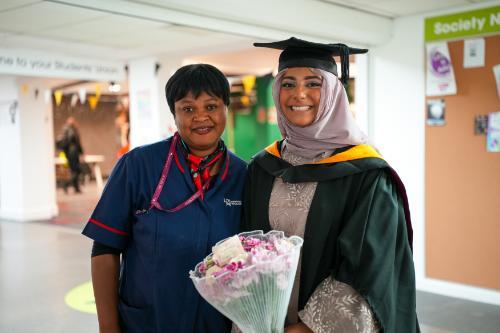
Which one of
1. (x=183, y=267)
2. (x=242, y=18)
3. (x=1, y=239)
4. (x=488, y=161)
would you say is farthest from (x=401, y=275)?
(x=1, y=239)

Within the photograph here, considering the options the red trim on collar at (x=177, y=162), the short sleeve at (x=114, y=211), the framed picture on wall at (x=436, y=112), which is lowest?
the short sleeve at (x=114, y=211)

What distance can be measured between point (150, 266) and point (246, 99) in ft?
31.4

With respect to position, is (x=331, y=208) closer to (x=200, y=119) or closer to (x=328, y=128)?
(x=328, y=128)

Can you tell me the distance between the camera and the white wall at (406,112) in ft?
16.8

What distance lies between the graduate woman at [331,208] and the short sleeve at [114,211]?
432 mm

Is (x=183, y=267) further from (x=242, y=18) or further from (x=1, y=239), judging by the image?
(x=1, y=239)

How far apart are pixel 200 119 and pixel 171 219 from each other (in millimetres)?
375

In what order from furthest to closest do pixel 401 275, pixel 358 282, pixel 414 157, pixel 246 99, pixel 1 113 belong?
pixel 246 99, pixel 1 113, pixel 414 157, pixel 401 275, pixel 358 282

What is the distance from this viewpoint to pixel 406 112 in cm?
523

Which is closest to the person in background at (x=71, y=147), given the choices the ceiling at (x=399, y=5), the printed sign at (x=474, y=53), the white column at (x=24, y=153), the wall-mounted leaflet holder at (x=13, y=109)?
the white column at (x=24, y=153)

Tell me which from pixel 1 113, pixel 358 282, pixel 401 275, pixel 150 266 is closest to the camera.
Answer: pixel 358 282

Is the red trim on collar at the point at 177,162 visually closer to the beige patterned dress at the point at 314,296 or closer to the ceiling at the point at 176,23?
the beige patterned dress at the point at 314,296

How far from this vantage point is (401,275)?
173cm

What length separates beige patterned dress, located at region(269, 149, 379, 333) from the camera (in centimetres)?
161
